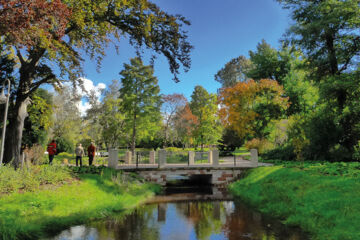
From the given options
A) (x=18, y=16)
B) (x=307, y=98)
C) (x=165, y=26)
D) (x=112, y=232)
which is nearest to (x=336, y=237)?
(x=112, y=232)

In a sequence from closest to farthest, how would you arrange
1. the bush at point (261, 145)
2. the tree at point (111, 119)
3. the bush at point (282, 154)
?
the bush at point (282, 154) < the bush at point (261, 145) < the tree at point (111, 119)

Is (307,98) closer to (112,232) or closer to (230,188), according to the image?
(230,188)

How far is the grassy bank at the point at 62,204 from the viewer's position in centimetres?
700

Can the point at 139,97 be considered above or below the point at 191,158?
above

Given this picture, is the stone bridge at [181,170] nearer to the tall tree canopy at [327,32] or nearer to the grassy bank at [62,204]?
the grassy bank at [62,204]

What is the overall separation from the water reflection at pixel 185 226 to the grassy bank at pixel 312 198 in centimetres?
72

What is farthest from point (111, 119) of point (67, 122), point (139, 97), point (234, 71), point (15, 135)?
point (234, 71)

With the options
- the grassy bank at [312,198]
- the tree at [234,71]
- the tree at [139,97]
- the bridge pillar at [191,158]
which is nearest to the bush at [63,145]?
the tree at [139,97]

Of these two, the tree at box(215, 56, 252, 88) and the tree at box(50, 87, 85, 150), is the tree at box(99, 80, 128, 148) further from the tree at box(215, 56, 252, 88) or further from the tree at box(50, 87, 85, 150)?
the tree at box(215, 56, 252, 88)

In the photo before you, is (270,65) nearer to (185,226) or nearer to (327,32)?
(327,32)

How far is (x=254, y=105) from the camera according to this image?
27.5 m

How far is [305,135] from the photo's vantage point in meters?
19.0

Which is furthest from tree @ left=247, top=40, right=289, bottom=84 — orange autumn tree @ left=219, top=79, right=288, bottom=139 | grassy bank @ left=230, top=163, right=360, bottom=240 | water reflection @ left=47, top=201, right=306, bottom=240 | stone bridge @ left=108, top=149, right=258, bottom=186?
water reflection @ left=47, top=201, right=306, bottom=240

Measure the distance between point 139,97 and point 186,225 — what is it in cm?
2395
